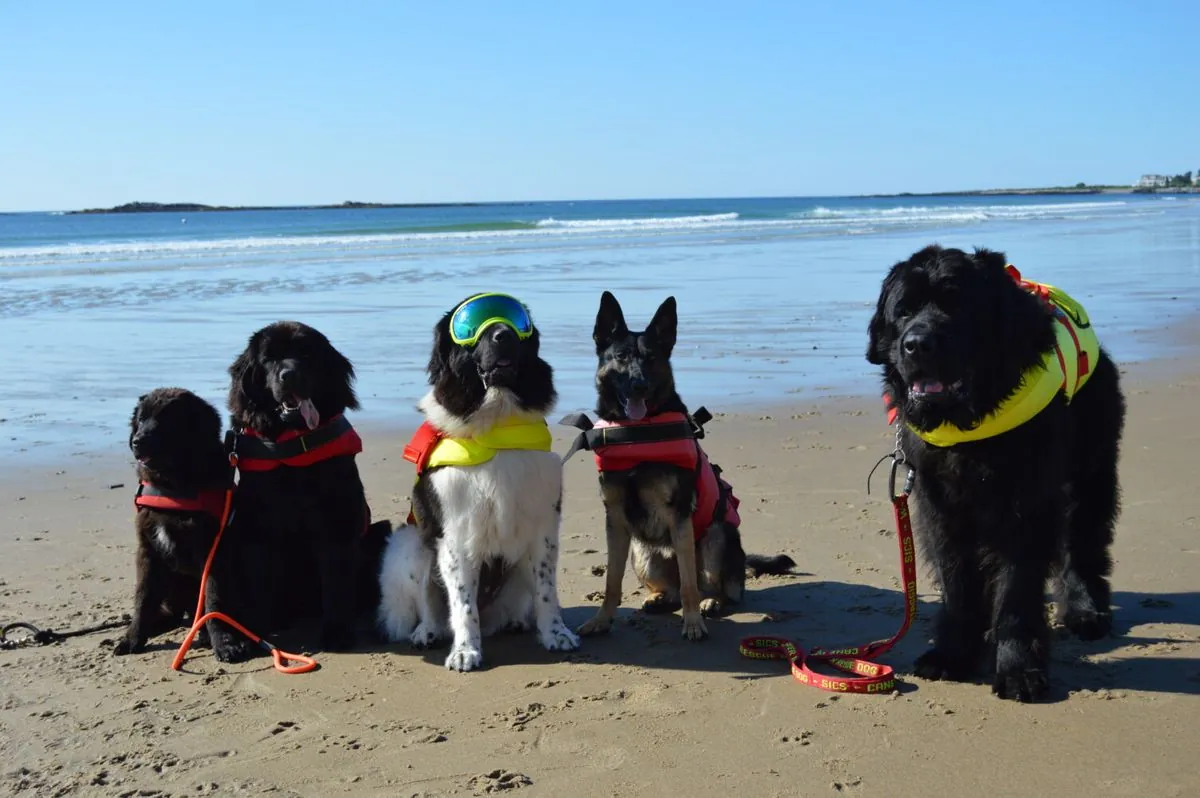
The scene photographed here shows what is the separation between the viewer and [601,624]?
5613 mm

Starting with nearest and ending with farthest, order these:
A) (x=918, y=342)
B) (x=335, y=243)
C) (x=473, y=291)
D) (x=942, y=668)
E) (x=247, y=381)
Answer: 1. (x=918, y=342)
2. (x=942, y=668)
3. (x=247, y=381)
4. (x=473, y=291)
5. (x=335, y=243)

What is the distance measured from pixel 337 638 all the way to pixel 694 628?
178cm

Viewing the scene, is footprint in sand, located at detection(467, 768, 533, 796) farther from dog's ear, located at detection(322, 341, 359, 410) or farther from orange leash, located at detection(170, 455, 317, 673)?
dog's ear, located at detection(322, 341, 359, 410)

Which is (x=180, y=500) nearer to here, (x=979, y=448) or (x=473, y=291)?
(x=979, y=448)

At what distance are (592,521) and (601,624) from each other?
182 cm

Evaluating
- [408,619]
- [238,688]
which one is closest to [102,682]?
[238,688]

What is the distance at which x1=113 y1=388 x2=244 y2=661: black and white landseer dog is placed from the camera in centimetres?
540

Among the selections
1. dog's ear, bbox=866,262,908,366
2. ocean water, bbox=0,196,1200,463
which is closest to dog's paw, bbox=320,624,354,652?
dog's ear, bbox=866,262,908,366

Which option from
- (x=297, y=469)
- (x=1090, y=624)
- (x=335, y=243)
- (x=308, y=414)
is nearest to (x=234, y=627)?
(x=297, y=469)

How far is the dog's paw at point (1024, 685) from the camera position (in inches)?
171

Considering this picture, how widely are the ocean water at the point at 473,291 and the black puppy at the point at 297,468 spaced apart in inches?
170

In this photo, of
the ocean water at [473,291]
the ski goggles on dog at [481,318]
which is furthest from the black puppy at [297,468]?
the ocean water at [473,291]

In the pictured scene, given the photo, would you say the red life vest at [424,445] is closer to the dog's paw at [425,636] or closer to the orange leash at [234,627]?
the dog's paw at [425,636]

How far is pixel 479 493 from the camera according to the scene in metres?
5.20
